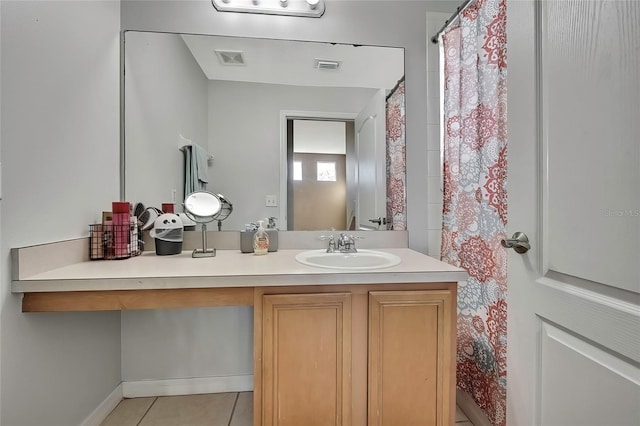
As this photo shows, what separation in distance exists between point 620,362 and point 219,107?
183cm

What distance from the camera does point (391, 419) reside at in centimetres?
103

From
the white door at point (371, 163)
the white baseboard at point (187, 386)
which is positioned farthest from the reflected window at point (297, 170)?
the white baseboard at point (187, 386)

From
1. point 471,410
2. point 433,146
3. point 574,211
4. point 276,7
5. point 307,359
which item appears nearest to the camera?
point 574,211

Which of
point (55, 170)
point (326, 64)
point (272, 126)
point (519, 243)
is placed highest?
point (326, 64)

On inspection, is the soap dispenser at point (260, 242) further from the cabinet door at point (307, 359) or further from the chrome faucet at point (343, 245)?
the cabinet door at point (307, 359)

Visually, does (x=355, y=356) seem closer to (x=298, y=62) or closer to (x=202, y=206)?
(x=202, y=206)

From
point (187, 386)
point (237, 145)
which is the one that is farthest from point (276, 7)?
point (187, 386)

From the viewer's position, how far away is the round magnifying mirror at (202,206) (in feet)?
4.62

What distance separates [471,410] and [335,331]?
36.6 inches

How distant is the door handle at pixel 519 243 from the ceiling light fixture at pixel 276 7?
1.52 m

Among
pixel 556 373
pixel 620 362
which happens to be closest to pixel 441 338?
pixel 556 373

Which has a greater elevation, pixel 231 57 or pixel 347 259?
pixel 231 57

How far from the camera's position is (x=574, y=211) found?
2.41ft

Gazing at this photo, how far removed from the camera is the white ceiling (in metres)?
1.57
